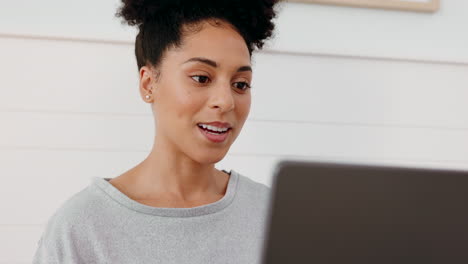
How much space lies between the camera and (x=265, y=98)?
58.0 inches

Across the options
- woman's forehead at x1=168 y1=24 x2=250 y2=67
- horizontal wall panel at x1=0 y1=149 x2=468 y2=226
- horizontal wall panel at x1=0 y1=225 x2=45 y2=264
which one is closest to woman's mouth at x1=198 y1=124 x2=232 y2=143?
woman's forehead at x1=168 y1=24 x2=250 y2=67

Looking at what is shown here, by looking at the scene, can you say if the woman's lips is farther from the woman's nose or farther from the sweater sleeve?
the sweater sleeve

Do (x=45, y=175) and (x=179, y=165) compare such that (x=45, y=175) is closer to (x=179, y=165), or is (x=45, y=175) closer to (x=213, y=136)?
(x=179, y=165)

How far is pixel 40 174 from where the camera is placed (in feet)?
4.46

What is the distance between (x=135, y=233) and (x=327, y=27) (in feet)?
→ 2.62

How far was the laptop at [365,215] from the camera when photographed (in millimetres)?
420

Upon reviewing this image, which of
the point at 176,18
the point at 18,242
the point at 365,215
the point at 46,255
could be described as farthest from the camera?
the point at 18,242

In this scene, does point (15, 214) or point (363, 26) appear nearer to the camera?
point (15, 214)

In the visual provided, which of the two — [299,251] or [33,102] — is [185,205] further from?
[299,251]

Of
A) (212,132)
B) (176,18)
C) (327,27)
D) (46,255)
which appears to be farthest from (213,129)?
(327,27)

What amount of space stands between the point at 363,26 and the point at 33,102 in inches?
34.6

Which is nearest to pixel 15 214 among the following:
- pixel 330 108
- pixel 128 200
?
pixel 128 200

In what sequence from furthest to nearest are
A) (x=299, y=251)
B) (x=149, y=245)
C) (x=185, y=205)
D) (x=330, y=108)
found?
(x=330, y=108) → (x=185, y=205) → (x=149, y=245) → (x=299, y=251)

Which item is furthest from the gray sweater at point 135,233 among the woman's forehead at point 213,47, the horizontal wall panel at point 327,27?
the horizontal wall panel at point 327,27
